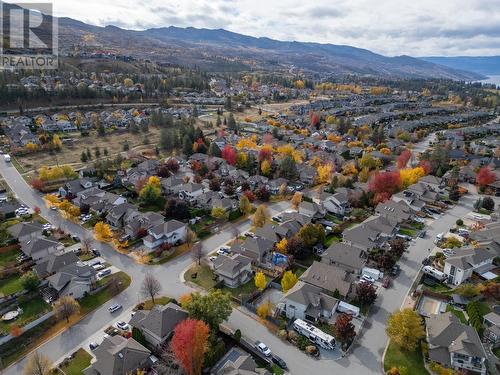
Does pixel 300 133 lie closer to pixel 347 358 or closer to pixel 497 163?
pixel 497 163

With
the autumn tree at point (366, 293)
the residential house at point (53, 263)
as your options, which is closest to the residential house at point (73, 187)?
the residential house at point (53, 263)

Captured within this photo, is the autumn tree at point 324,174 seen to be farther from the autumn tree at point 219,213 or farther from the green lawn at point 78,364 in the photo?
the green lawn at point 78,364

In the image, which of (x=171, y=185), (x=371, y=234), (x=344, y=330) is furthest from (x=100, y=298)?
(x=371, y=234)

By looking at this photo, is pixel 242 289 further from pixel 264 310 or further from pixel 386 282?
pixel 386 282

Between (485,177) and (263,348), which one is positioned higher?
(485,177)

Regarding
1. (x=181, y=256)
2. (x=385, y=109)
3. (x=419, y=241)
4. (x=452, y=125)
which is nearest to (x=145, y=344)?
(x=181, y=256)

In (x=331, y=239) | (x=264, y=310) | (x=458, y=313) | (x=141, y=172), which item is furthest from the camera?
(x=141, y=172)

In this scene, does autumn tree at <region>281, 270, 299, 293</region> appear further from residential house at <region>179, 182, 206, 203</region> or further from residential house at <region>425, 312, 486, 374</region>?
residential house at <region>179, 182, 206, 203</region>
